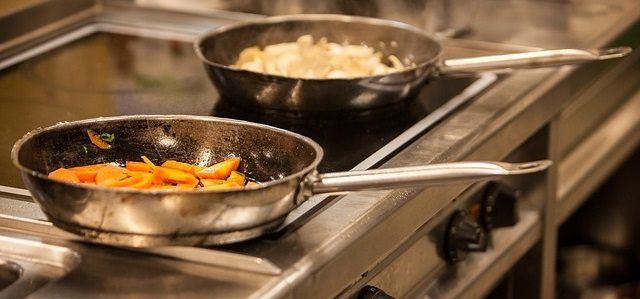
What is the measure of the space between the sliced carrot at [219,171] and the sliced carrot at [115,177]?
0.07 metres

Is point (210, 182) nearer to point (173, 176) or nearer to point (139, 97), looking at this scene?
point (173, 176)

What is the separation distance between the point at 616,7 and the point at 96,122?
3.51 ft

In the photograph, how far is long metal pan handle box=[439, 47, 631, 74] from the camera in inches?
56.1

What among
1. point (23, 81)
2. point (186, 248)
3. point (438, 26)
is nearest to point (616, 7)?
point (438, 26)

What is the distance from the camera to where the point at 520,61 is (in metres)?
1.42

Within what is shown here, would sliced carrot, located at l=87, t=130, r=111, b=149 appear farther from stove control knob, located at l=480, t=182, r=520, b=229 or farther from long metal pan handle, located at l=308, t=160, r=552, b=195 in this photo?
stove control knob, located at l=480, t=182, r=520, b=229

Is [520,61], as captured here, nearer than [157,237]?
No

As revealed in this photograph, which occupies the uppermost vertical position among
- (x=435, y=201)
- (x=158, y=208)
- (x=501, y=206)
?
(x=158, y=208)

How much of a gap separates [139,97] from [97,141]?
0.34 m

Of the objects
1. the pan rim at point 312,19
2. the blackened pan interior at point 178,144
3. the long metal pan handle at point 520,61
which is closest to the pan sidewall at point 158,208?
the blackened pan interior at point 178,144

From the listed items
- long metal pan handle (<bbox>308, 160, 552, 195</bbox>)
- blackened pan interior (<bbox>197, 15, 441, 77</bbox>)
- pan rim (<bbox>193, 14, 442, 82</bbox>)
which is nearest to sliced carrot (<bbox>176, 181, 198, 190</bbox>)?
long metal pan handle (<bbox>308, 160, 552, 195</bbox>)

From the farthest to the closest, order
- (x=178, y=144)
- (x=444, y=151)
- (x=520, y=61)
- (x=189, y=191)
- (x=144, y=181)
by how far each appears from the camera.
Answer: (x=520, y=61), (x=444, y=151), (x=178, y=144), (x=144, y=181), (x=189, y=191)

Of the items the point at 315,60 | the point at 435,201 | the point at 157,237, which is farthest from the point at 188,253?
the point at 315,60

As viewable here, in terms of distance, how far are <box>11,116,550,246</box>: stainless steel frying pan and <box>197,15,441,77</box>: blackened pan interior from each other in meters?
0.35
